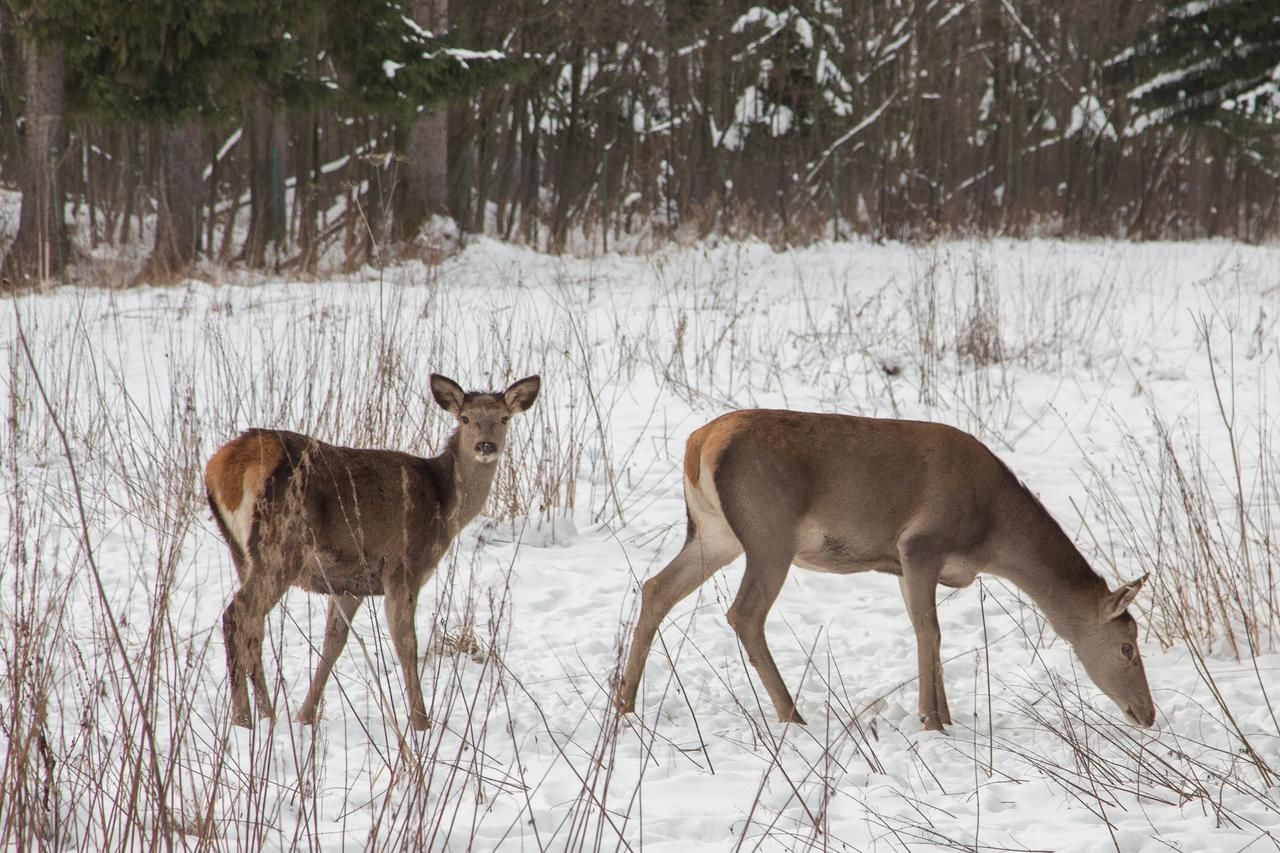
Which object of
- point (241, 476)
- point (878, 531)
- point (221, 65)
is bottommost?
point (878, 531)

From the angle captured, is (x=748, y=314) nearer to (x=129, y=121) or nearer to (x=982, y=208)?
(x=129, y=121)

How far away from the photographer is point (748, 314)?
41.8ft

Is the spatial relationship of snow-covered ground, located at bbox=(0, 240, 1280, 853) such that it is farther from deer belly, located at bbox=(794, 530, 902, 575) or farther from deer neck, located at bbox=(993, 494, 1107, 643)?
deer belly, located at bbox=(794, 530, 902, 575)

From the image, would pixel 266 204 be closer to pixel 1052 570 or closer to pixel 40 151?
pixel 40 151

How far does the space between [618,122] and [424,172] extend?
34.5 ft

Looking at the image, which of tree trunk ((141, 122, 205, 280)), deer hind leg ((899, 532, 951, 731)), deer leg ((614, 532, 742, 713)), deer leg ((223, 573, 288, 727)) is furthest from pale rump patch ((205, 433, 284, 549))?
tree trunk ((141, 122, 205, 280))

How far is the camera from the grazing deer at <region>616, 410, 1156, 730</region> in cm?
492

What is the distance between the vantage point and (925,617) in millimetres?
4984

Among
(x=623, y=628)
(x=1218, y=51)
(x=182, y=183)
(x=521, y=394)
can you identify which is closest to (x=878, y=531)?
(x=623, y=628)

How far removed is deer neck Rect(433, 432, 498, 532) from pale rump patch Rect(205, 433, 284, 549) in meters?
0.87

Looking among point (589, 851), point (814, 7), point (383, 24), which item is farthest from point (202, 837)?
point (814, 7)

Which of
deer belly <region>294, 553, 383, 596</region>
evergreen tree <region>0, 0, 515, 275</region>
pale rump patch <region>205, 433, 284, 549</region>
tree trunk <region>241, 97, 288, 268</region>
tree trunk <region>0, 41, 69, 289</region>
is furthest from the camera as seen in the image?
tree trunk <region>241, 97, 288, 268</region>

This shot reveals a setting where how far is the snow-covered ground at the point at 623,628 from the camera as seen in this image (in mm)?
3400

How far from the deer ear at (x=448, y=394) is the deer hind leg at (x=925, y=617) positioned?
1.84m
